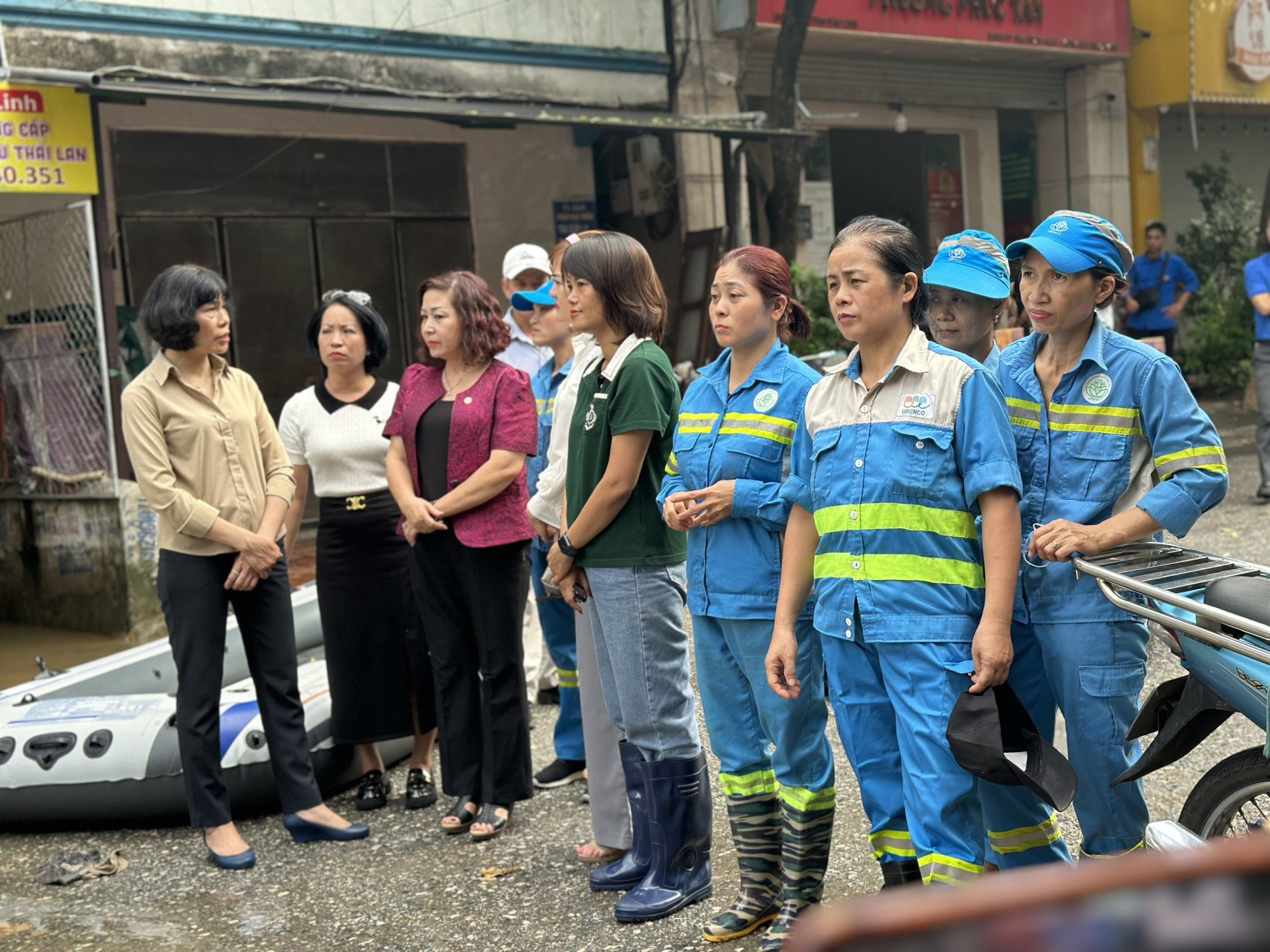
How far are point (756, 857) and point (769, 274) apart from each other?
60.2 inches

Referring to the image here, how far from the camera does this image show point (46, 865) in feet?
14.5

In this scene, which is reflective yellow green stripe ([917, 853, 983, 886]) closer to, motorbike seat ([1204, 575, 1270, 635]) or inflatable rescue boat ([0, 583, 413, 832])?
motorbike seat ([1204, 575, 1270, 635])

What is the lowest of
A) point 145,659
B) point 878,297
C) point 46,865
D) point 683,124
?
point 46,865

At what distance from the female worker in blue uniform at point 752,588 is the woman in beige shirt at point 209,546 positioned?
171 centimetres

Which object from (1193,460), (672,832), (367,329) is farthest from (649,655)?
(367,329)

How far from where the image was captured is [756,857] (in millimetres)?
3406

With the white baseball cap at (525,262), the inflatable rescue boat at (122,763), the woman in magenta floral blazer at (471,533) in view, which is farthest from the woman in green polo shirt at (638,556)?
the white baseball cap at (525,262)

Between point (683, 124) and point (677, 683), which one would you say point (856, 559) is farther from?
point (683, 124)

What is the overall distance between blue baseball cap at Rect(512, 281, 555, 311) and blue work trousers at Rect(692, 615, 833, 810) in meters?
1.94

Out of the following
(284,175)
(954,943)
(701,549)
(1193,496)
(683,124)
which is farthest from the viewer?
(284,175)

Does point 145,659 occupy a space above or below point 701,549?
below

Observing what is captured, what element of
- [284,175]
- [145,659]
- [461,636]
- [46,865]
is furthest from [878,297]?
[284,175]

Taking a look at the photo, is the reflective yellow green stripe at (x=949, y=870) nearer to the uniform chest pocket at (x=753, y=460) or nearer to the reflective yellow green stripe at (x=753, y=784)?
the reflective yellow green stripe at (x=753, y=784)

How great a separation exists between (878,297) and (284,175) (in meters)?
8.79
